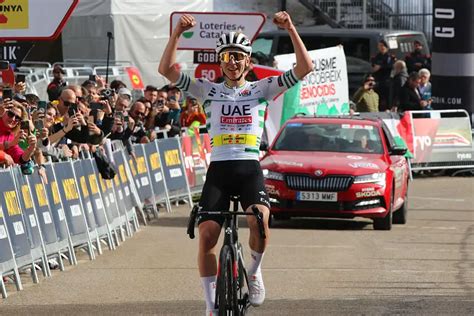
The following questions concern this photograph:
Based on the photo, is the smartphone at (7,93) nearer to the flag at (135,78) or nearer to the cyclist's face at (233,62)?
the cyclist's face at (233,62)

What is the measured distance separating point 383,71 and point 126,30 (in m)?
6.59

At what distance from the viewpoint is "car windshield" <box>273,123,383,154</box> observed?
782 inches

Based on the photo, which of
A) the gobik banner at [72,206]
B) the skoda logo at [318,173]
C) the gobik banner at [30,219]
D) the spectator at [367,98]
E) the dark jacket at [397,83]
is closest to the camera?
the gobik banner at [30,219]

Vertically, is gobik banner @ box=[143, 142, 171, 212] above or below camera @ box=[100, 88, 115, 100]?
below

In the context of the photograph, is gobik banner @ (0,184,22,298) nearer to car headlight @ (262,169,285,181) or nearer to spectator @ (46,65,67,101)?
car headlight @ (262,169,285,181)

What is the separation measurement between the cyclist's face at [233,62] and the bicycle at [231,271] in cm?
98

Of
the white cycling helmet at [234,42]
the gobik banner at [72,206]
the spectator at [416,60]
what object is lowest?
the spectator at [416,60]

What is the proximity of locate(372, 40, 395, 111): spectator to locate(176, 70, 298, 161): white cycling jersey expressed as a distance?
21.0 meters

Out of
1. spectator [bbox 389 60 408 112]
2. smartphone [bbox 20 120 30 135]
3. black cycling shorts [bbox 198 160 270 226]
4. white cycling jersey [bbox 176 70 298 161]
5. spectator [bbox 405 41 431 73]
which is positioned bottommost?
spectator [bbox 405 41 431 73]

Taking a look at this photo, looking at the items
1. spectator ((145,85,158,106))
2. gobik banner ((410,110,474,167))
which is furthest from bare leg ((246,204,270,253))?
gobik banner ((410,110,474,167))

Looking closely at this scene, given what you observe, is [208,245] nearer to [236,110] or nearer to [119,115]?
[236,110]

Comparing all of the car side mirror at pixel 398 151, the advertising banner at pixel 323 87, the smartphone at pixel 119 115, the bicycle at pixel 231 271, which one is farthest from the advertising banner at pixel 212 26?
the bicycle at pixel 231 271

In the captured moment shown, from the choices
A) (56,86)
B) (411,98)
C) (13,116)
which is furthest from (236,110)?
(411,98)

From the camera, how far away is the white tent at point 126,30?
34469 millimetres
